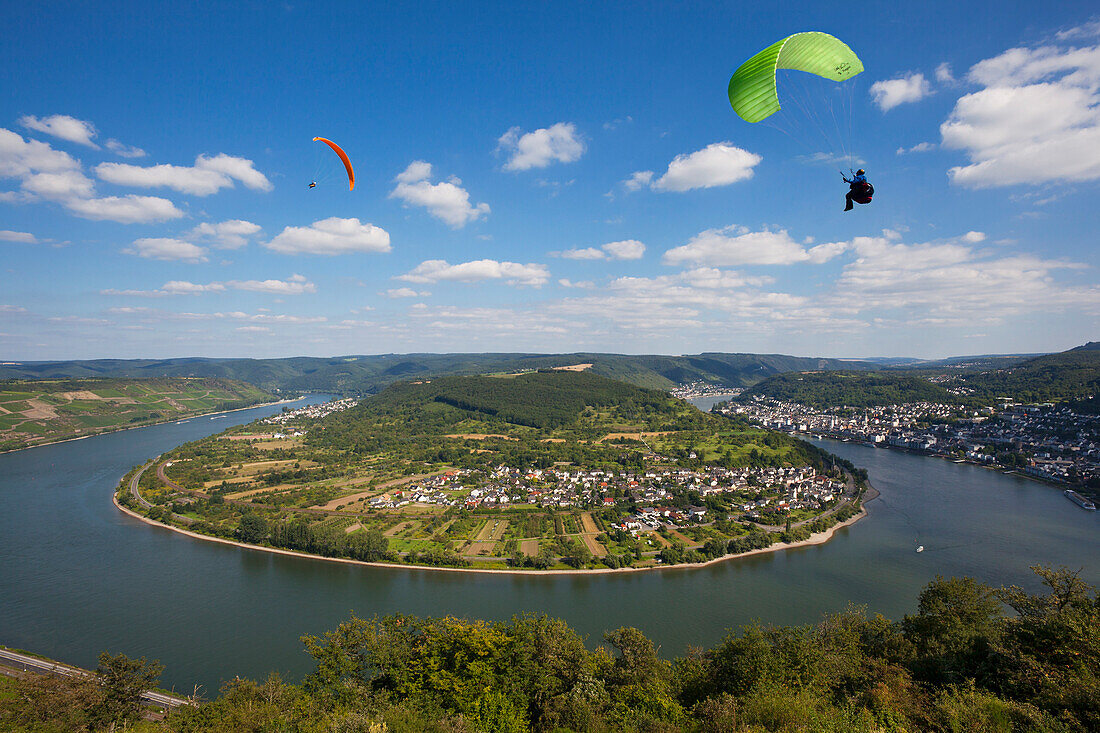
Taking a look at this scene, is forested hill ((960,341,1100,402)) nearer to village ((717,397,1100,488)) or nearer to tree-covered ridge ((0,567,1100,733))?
village ((717,397,1100,488))

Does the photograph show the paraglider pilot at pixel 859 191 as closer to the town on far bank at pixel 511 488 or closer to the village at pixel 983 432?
the town on far bank at pixel 511 488

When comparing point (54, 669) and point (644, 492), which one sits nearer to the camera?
point (54, 669)

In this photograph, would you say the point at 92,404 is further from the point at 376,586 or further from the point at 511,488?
the point at 376,586

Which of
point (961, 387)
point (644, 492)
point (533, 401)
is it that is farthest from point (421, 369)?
point (961, 387)

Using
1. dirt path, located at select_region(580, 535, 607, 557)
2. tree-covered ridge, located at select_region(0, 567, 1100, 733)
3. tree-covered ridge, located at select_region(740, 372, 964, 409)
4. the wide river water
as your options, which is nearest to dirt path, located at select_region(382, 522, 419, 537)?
the wide river water

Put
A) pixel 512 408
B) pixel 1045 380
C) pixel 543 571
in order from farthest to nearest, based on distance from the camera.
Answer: pixel 512 408
pixel 1045 380
pixel 543 571

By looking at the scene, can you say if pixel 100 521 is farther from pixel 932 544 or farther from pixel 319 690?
pixel 932 544
